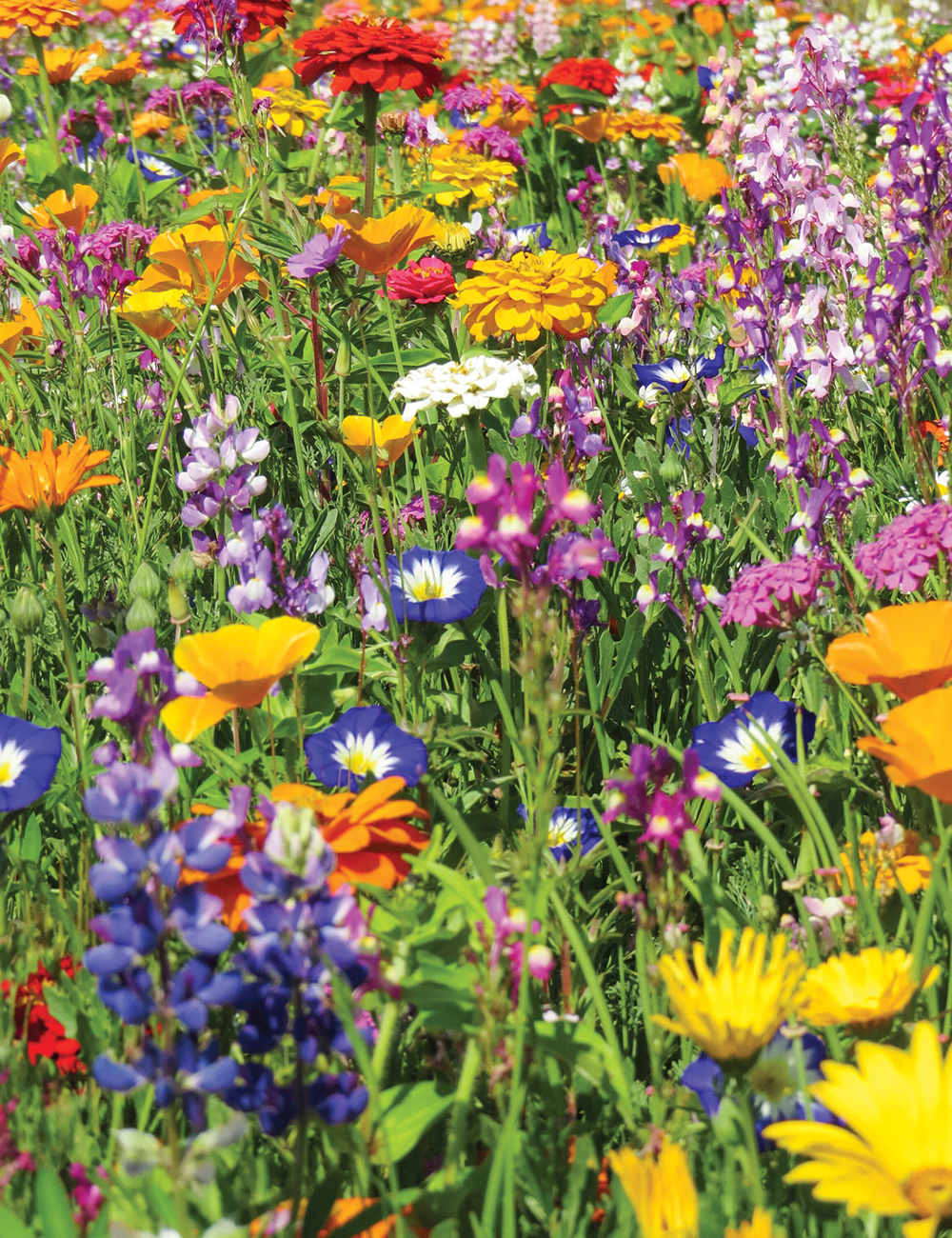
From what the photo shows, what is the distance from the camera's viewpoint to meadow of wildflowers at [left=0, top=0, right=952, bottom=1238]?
83 cm

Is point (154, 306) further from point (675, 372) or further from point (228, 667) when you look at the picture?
point (228, 667)

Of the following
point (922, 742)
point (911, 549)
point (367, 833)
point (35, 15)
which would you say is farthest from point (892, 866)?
point (35, 15)

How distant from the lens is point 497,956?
0.88m

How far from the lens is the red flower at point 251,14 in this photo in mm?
2516

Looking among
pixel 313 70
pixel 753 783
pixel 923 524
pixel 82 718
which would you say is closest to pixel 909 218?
pixel 923 524

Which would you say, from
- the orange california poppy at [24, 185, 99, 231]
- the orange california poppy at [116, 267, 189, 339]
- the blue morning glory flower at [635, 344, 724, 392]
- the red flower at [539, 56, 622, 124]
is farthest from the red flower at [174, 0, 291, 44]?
the red flower at [539, 56, 622, 124]

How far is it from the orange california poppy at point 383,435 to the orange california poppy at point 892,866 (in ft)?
2.79

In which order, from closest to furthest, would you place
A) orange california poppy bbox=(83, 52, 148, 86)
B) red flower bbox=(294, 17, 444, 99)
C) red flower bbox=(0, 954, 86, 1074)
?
red flower bbox=(0, 954, 86, 1074), red flower bbox=(294, 17, 444, 99), orange california poppy bbox=(83, 52, 148, 86)

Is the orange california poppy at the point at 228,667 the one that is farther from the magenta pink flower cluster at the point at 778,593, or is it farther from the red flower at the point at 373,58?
the red flower at the point at 373,58

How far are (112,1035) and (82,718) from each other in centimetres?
54

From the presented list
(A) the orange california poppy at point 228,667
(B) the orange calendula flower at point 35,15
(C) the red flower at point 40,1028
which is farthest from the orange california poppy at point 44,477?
(B) the orange calendula flower at point 35,15

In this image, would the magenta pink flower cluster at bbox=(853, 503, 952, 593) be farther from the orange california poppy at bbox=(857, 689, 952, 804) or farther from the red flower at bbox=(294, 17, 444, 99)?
the red flower at bbox=(294, 17, 444, 99)

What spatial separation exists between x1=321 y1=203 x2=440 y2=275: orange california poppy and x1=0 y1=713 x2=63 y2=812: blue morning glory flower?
1.03 metres

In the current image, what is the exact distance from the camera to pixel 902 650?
1.18 meters
